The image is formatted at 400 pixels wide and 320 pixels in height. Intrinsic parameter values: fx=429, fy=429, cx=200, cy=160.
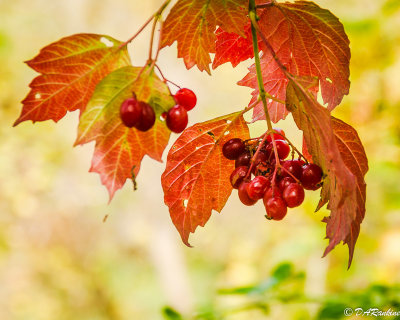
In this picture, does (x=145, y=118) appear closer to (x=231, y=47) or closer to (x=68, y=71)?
(x=68, y=71)

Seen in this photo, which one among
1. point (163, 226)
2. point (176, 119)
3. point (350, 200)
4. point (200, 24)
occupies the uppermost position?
point (200, 24)

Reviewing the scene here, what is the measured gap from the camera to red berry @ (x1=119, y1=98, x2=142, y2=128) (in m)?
0.43

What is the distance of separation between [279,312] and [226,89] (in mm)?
2579

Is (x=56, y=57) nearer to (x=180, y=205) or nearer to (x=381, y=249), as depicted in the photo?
(x=180, y=205)

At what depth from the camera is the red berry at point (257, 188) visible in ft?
1.66

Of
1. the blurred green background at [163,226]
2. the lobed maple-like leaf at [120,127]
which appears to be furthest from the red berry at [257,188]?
the blurred green background at [163,226]

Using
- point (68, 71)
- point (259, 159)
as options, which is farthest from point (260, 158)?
point (68, 71)

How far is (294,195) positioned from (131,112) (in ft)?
0.70

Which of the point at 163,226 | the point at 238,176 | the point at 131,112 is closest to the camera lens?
the point at 131,112

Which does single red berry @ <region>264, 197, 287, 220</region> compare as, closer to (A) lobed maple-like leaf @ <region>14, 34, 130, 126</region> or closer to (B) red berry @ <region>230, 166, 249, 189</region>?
(B) red berry @ <region>230, 166, 249, 189</region>

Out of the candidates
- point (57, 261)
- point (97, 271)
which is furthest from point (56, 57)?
point (97, 271)

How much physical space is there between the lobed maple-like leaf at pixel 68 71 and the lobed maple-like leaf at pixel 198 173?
136 mm

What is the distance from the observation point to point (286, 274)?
98 centimetres

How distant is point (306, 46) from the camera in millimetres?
574
